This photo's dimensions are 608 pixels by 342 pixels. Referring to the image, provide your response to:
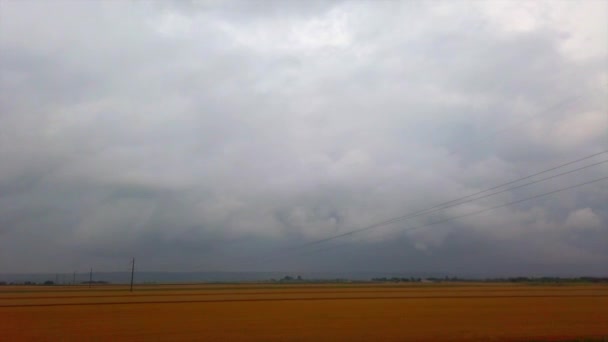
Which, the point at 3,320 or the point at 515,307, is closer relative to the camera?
the point at 3,320

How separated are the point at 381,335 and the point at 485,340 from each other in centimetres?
567

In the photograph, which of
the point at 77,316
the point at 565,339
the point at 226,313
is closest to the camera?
the point at 565,339

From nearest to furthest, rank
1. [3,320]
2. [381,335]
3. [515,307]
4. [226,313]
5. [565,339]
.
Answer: [565,339] < [381,335] < [3,320] < [226,313] < [515,307]

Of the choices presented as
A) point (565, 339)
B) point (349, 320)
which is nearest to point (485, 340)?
point (565, 339)

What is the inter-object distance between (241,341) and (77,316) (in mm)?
19678

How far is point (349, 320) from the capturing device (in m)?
40.5

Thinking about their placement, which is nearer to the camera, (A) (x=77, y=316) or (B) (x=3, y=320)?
(B) (x=3, y=320)

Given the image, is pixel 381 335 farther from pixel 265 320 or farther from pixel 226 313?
pixel 226 313

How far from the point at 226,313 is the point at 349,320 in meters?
11.3

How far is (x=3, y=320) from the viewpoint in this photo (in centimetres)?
4016

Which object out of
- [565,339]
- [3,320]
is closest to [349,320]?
[565,339]

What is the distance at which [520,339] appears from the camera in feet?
98.6

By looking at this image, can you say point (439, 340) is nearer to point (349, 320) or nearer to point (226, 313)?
point (349, 320)

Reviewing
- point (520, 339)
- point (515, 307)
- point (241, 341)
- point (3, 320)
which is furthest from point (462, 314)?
point (3, 320)
